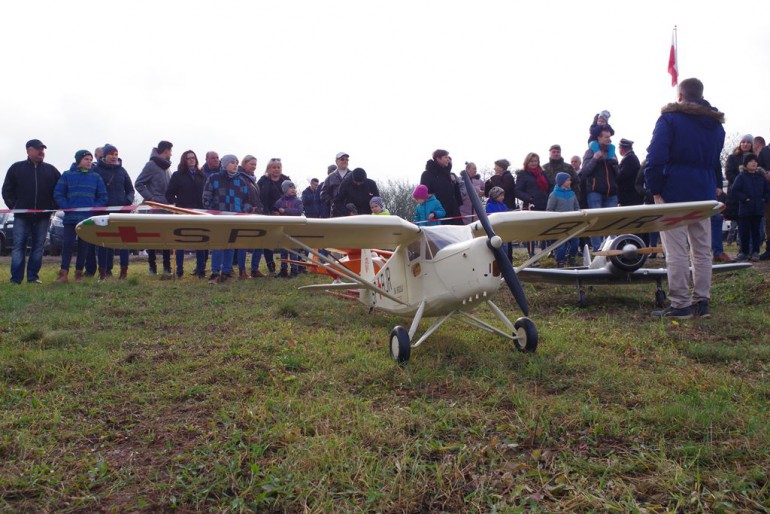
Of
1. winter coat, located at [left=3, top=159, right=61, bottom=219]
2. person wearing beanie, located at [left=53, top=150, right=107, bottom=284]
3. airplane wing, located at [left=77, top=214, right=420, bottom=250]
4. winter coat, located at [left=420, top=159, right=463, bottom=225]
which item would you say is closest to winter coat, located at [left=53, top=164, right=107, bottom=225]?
person wearing beanie, located at [left=53, top=150, right=107, bottom=284]

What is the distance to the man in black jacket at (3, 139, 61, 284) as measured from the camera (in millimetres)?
9695

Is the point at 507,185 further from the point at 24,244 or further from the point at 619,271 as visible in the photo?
the point at 24,244

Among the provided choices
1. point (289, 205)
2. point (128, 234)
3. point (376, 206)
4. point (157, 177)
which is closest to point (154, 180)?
point (157, 177)

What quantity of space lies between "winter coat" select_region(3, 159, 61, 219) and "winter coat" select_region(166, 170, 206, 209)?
213cm

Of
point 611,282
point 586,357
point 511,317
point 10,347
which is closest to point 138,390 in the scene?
point 10,347

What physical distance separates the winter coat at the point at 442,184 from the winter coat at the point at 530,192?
153 cm

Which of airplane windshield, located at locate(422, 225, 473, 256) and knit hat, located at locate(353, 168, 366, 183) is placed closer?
airplane windshield, located at locate(422, 225, 473, 256)

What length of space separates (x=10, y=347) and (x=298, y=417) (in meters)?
3.29

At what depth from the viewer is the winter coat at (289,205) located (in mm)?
11474

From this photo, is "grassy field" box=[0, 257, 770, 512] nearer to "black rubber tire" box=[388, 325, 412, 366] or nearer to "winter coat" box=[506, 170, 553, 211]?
"black rubber tire" box=[388, 325, 412, 366]

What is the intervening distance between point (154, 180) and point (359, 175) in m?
4.28

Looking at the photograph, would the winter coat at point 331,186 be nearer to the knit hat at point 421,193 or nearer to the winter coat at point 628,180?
the knit hat at point 421,193

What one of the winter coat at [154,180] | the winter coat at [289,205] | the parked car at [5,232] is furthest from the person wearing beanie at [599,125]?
the parked car at [5,232]

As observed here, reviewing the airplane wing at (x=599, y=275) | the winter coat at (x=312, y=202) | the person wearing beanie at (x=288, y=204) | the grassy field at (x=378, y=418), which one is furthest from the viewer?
the winter coat at (x=312, y=202)
